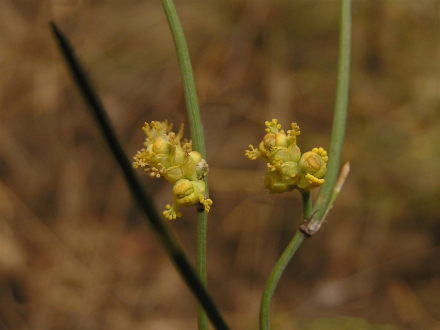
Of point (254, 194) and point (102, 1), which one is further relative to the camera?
point (102, 1)

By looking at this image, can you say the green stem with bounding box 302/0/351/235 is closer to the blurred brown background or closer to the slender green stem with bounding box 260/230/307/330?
the slender green stem with bounding box 260/230/307/330

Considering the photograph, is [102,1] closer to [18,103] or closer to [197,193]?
[18,103]

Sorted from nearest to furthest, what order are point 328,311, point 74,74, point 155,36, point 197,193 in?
point 74,74 → point 197,193 → point 328,311 → point 155,36

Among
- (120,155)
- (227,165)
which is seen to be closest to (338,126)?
(120,155)

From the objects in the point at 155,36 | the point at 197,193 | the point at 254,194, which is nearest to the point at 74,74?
the point at 197,193

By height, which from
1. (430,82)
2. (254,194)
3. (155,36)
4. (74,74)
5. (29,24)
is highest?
(29,24)

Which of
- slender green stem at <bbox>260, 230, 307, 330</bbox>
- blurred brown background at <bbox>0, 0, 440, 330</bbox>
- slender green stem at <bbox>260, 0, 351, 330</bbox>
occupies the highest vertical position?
blurred brown background at <bbox>0, 0, 440, 330</bbox>

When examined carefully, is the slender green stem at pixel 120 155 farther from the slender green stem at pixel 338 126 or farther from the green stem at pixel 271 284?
the slender green stem at pixel 338 126

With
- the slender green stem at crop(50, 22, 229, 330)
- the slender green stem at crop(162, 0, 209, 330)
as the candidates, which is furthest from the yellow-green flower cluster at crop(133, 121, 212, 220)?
the slender green stem at crop(50, 22, 229, 330)
